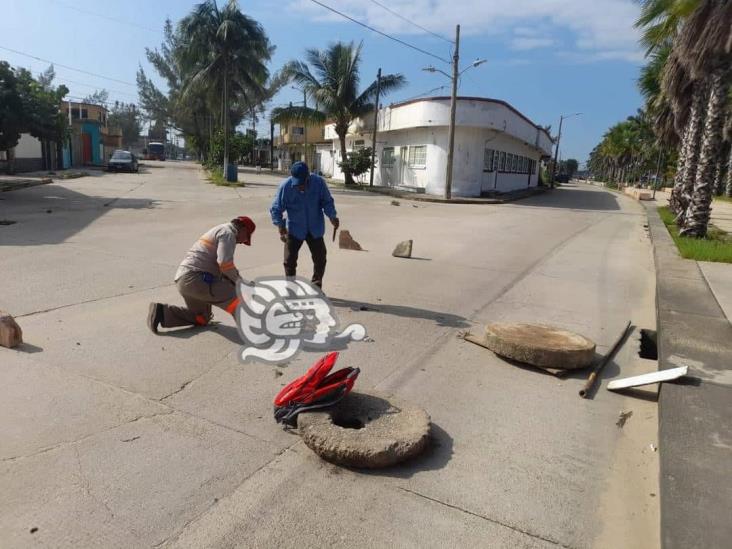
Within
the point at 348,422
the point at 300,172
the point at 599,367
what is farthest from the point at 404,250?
the point at 348,422

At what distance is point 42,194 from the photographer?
18.7m

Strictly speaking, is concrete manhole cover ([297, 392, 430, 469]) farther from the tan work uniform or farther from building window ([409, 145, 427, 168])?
building window ([409, 145, 427, 168])

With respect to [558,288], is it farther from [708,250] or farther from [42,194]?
Answer: [42,194]

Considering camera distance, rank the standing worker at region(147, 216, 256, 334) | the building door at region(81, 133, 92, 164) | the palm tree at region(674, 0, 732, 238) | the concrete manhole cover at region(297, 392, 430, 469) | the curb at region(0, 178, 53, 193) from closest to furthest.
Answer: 1. the concrete manhole cover at region(297, 392, 430, 469)
2. the standing worker at region(147, 216, 256, 334)
3. the palm tree at region(674, 0, 732, 238)
4. the curb at region(0, 178, 53, 193)
5. the building door at region(81, 133, 92, 164)

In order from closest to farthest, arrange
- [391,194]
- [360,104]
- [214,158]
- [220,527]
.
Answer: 1. [220,527]
2. [391,194]
3. [360,104]
4. [214,158]

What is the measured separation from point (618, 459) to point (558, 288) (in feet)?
16.3

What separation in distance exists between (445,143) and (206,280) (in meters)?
25.8

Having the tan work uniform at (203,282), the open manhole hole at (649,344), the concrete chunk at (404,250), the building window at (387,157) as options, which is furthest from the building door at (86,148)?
the open manhole hole at (649,344)

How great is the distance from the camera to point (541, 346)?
4.82m

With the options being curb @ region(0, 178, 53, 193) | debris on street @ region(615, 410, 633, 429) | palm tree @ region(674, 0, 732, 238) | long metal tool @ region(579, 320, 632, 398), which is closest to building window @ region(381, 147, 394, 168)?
curb @ region(0, 178, 53, 193)

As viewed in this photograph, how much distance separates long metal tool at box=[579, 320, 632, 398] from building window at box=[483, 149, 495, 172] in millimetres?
25843

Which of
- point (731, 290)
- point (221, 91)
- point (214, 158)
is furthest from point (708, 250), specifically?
point (214, 158)

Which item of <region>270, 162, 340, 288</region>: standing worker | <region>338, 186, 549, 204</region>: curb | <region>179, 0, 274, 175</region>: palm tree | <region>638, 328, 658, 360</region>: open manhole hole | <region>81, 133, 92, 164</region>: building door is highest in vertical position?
<region>179, 0, 274, 175</region>: palm tree

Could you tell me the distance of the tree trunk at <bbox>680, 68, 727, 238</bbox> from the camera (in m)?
13.3
